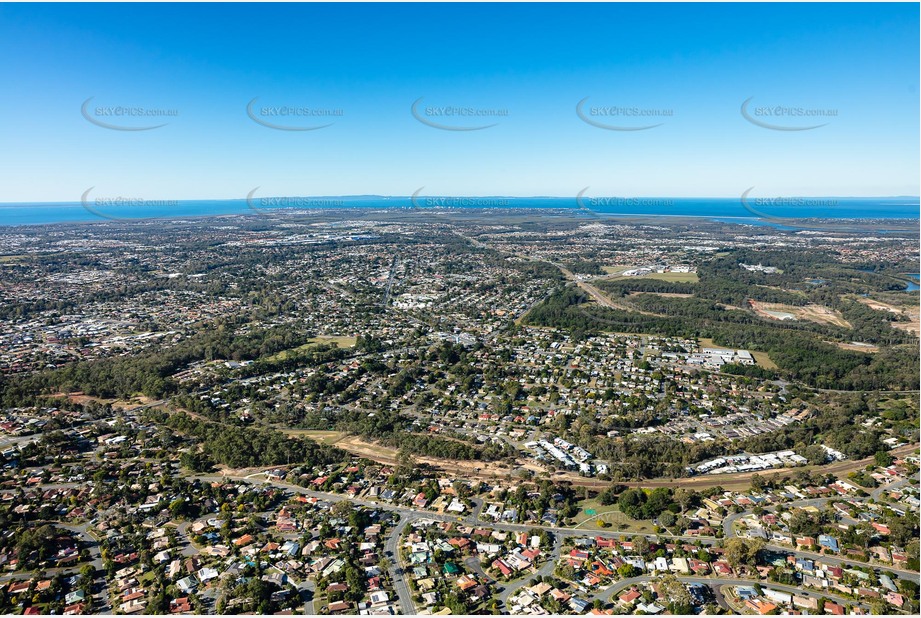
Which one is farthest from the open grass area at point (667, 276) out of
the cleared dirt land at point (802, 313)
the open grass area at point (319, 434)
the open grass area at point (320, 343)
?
the open grass area at point (319, 434)

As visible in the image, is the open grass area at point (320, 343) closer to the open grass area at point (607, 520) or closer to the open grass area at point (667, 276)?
the open grass area at point (607, 520)

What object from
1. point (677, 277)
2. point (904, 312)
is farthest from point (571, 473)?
point (677, 277)

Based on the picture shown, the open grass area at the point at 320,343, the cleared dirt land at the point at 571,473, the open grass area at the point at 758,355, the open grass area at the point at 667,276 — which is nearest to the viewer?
the cleared dirt land at the point at 571,473

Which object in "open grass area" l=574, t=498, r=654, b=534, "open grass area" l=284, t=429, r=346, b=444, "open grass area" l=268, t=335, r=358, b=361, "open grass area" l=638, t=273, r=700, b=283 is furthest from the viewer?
"open grass area" l=638, t=273, r=700, b=283

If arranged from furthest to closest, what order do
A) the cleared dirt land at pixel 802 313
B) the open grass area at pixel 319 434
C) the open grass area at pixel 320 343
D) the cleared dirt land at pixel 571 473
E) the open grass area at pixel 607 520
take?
the cleared dirt land at pixel 802 313 < the open grass area at pixel 320 343 < the open grass area at pixel 319 434 < the cleared dirt land at pixel 571 473 < the open grass area at pixel 607 520

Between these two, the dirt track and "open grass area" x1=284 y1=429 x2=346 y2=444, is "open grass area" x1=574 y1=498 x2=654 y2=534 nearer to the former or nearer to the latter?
the dirt track

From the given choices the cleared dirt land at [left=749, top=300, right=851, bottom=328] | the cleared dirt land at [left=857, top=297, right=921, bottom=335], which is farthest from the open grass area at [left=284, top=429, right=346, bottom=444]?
the cleared dirt land at [left=857, top=297, right=921, bottom=335]

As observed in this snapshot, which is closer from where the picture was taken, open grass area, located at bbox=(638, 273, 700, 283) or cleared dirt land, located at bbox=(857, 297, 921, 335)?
cleared dirt land, located at bbox=(857, 297, 921, 335)

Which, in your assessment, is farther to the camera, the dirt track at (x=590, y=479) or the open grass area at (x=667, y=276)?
the open grass area at (x=667, y=276)

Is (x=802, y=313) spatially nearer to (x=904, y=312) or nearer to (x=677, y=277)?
(x=904, y=312)

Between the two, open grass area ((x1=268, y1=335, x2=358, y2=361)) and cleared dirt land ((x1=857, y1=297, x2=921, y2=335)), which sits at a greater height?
cleared dirt land ((x1=857, y1=297, x2=921, y2=335))
